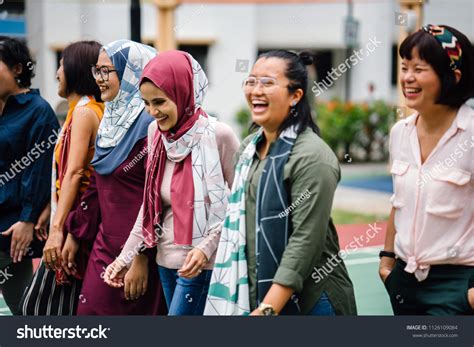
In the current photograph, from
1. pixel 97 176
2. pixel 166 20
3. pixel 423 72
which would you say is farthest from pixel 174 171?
pixel 166 20

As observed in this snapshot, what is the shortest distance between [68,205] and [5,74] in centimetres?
96

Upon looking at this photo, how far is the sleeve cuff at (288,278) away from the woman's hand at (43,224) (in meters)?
1.97

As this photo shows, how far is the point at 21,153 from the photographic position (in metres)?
4.35

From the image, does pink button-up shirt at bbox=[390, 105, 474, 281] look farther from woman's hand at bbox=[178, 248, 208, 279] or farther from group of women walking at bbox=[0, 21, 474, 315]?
woman's hand at bbox=[178, 248, 208, 279]

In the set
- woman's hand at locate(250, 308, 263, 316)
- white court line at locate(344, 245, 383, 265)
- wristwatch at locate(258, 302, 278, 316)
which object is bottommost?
white court line at locate(344, 245, 383, 265)

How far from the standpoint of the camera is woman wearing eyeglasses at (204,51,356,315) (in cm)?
281

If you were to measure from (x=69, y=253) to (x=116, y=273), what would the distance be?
1.20 ft

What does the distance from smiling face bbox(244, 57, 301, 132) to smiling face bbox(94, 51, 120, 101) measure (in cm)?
101

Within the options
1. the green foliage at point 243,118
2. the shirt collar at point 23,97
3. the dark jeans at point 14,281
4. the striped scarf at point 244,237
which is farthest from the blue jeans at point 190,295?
the green foliage at point 243,118

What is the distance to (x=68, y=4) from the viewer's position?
2092 cm

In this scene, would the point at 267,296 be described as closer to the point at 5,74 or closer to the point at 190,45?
the point at 5,74

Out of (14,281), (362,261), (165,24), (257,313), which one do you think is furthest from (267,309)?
(165,24)

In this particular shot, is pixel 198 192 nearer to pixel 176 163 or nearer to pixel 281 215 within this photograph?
pixel 176 163

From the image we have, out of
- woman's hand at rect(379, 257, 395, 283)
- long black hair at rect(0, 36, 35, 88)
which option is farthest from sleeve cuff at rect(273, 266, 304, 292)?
long black hair at rect(0, 36, 35, 88)
